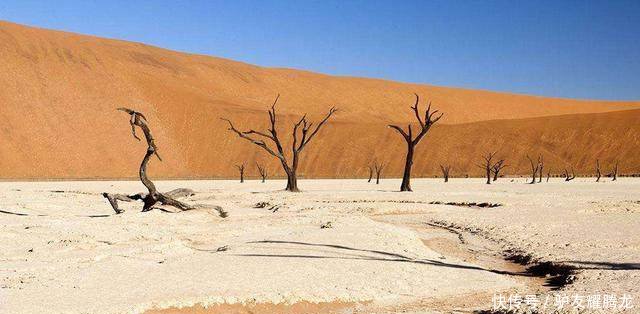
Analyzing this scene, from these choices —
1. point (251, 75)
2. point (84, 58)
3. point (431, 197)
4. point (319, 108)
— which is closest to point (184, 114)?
point (84, 58)

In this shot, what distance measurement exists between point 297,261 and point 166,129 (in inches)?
3108

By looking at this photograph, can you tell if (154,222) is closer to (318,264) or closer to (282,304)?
(318,264)

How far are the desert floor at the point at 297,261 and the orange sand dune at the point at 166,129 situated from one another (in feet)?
180

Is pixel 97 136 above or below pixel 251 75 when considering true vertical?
below

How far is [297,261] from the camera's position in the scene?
12008 millimetres

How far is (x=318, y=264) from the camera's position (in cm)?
1177

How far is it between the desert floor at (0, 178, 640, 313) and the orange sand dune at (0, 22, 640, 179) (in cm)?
5473

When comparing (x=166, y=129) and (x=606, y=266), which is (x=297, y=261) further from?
(x=166, y=129)

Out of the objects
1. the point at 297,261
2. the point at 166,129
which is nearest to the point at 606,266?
the point at 297,261

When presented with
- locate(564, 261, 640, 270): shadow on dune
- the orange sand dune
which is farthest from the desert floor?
the orange sand dune

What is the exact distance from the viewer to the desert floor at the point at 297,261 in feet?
30.9

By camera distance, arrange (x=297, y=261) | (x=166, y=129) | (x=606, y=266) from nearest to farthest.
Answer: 1. (x=606, y=266)
2. (x=297, y=261)
3. (x=166, y=129)

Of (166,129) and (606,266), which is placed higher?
(166,129)

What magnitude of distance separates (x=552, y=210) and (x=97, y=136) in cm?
6278
